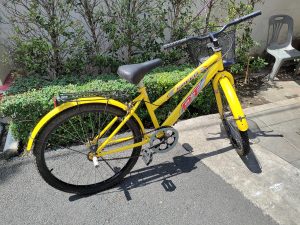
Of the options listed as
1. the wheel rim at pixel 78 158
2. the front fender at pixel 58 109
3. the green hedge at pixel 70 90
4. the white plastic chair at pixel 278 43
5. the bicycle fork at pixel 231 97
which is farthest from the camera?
the white plastic chair at pixel 278 43

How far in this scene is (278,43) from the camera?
607cm

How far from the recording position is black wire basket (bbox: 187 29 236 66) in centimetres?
319

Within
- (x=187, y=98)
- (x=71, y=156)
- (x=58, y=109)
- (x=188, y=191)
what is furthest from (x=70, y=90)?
(x=188, y=191)

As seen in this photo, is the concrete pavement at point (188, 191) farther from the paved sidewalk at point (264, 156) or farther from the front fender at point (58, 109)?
the front fender at point (58, 109)

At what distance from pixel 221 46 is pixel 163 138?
116 centimetres

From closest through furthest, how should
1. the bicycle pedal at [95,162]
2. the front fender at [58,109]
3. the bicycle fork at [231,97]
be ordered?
the front fender at [58,109] → the bicycle pedal at [95,162] → the bicycle fork at [231,97]

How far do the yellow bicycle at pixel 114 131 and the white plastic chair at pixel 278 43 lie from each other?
2620 mm

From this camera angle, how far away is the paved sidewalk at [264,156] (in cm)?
301

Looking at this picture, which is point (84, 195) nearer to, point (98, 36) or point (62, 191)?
point (62, 191)

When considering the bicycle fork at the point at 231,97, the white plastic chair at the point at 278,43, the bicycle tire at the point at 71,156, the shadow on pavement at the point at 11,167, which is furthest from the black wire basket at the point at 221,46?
the white plastic chair at the point at 278,43

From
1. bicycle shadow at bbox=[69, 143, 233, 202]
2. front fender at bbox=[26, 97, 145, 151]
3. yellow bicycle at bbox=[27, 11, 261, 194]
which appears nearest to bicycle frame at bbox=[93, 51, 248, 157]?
→ yellow bicycle at bbox=[27, 11, 261, 194]

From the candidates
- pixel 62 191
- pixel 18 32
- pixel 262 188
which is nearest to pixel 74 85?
pixel 18 32

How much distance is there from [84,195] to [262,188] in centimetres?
184

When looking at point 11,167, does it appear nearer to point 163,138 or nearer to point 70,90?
point 70,90
